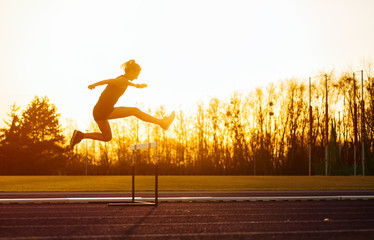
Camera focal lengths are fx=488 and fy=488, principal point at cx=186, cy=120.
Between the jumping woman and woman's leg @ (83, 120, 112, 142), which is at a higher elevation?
the jumping woman

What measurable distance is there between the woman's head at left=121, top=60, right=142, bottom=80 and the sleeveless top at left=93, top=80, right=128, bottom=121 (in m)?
0.45

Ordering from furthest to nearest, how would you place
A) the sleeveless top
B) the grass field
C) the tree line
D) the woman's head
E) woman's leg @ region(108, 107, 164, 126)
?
the tree line → the grass field → the woman's head → woman's leg @ region(108, 107, 164, 126) → the sleeveless top

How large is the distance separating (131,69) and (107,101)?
0.87 metres

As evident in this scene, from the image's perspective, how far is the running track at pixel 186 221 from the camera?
9.01m

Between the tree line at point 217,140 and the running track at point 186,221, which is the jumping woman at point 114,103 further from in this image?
the tree line at point 217,140

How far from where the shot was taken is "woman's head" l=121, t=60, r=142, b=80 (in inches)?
362

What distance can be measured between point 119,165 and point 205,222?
4262cm

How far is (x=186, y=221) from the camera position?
11.0 metres

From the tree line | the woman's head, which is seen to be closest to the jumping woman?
the woman's head

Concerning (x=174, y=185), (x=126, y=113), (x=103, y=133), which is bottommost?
(x=174, y=185)

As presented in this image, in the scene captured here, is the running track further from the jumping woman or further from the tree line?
the tree line

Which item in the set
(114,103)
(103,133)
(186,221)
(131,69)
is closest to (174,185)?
(186,221)

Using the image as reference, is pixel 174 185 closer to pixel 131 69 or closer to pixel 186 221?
pixel 186 221

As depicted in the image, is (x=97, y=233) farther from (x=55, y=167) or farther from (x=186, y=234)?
(x=55, y=167)
